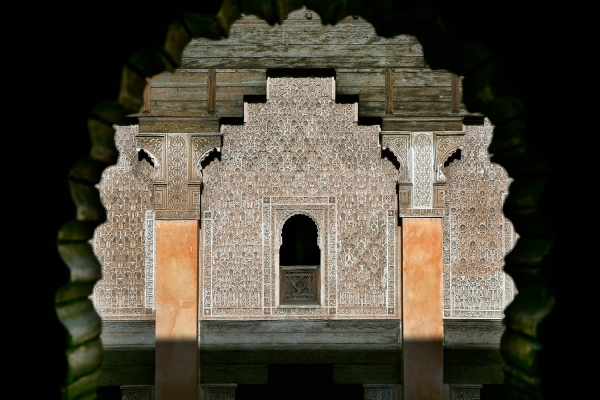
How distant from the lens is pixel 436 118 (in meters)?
7.52

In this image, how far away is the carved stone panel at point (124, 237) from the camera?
8.09 metres

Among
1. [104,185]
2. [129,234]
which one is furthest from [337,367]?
[104,185]

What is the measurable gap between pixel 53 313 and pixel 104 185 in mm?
6736

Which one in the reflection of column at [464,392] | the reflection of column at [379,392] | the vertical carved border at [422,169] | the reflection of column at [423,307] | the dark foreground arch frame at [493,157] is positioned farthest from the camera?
the reflection of column at [379,392]

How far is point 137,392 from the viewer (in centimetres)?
791

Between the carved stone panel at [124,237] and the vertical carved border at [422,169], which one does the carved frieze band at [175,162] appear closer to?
the carved stone panel at [124,237]

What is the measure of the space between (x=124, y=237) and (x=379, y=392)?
13.7 feet

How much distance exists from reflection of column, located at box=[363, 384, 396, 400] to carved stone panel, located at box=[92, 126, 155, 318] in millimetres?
3379

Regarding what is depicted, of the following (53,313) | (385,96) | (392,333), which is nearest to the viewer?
(53,313)

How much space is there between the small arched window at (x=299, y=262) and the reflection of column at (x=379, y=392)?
54.9 inches

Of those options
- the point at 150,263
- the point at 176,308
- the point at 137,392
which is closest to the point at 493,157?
the point at 176,308

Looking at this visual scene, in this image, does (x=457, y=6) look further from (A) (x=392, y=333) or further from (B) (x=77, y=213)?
(A) (x=392, y=333)

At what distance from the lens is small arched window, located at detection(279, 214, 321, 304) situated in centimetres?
819

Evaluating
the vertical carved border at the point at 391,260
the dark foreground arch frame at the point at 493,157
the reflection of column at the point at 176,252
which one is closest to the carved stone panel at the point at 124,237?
the reflection of column at the point at 176,252
